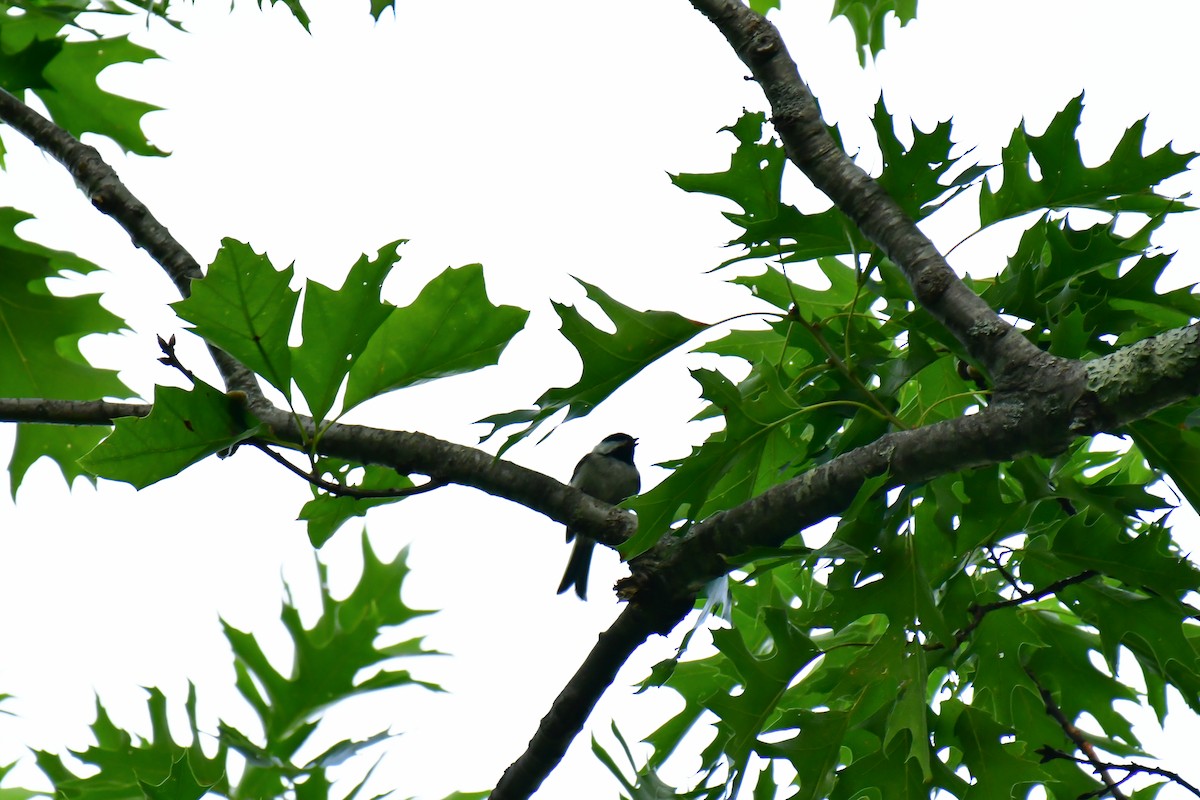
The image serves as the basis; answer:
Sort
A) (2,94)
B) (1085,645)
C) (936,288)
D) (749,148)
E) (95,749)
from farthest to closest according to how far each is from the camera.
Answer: (95,749) < (2,94) < (1085,645) < (749,148) < (936,288)

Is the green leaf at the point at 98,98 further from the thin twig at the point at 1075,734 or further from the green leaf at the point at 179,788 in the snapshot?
the thin twig at the point at 1075,734

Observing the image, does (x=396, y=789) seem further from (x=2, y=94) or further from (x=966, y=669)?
(x=2, y=94)

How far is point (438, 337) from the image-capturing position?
7.61 ft

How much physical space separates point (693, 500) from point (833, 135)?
89 centimetres

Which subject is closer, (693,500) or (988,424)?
(988,424)

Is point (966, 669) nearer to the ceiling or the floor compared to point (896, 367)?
nearer to the floor

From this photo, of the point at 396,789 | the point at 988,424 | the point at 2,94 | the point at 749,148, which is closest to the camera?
the point at 988,424

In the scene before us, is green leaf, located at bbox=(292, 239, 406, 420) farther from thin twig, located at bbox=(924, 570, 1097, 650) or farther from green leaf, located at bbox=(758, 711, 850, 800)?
thin twig, located at bbox=(924, 570, 1097, 650)

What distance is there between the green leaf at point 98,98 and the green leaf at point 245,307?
6.16ft

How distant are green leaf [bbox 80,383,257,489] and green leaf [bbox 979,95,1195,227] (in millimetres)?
1694

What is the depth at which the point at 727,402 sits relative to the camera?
2.08 m

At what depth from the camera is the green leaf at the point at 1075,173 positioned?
7.32 feet

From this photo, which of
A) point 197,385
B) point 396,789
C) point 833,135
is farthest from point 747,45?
point 396,789

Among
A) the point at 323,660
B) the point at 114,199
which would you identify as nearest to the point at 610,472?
the point at 323,660
